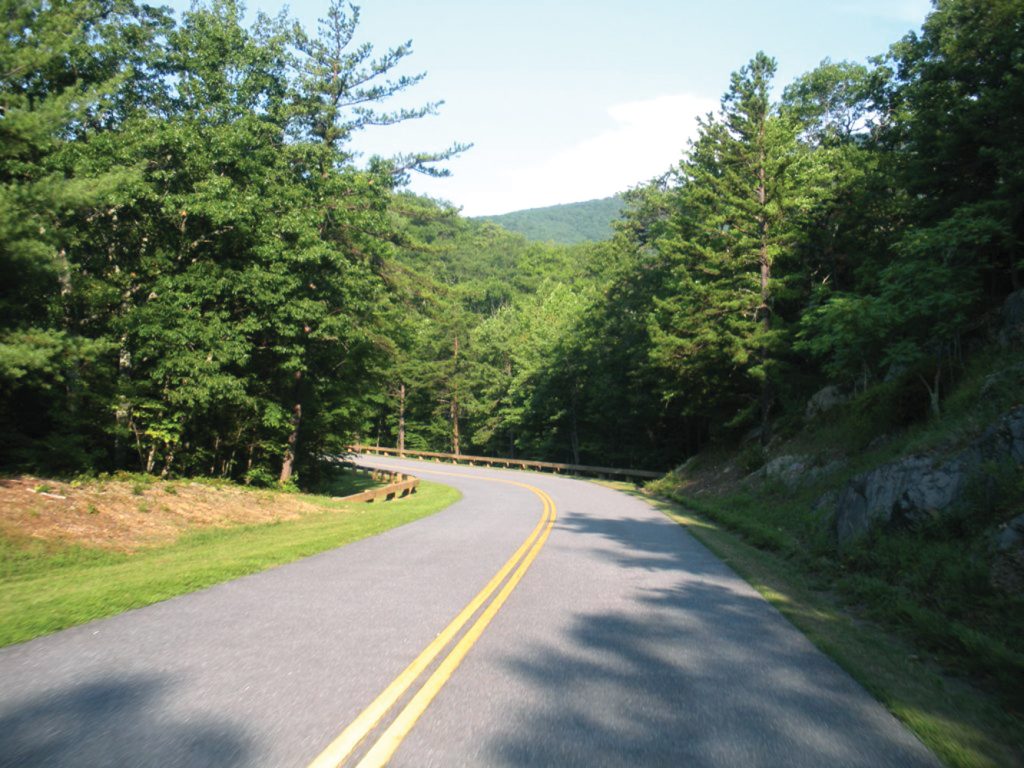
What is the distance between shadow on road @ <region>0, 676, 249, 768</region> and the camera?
10.4 feet

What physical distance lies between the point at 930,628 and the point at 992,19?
1662cm

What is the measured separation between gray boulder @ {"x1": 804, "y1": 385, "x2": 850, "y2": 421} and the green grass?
14387 mm

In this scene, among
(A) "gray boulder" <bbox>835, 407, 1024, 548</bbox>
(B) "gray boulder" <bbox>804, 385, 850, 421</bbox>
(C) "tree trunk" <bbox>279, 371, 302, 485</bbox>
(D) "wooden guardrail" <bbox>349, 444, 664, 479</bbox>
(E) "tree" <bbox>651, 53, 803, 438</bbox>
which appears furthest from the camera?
(D) "wooden guardrail" <bbox>349, 444, 664, 479</bbox>

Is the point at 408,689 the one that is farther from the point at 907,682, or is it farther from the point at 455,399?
the point at 455,399

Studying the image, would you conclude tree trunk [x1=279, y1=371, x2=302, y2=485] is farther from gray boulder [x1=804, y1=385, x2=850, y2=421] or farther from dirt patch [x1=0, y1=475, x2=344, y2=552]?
gray boulder [x1=804, y1=385, x2=850, y2=421]

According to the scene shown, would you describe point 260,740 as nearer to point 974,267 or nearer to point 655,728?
point 655,728

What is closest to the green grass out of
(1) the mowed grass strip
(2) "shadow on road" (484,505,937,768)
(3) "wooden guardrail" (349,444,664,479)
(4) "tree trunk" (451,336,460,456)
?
(2) "shadow on road" (484,505,937,768)

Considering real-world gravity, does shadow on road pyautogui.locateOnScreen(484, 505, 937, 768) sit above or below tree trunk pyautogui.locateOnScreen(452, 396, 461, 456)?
below

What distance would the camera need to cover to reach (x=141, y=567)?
9.15m

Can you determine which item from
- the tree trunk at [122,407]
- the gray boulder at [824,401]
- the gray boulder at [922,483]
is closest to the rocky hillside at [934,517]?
the gray boulder at [922,483]

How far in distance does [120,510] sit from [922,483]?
1389 cm

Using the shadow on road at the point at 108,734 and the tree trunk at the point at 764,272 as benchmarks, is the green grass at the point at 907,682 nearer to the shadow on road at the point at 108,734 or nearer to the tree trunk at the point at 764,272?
the shadow on road at the point at 108,734

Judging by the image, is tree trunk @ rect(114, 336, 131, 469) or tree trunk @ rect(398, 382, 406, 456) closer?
tree trunk @ rect(114, 336, 131, 469)

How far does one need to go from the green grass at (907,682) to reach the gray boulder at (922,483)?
1659 mm
